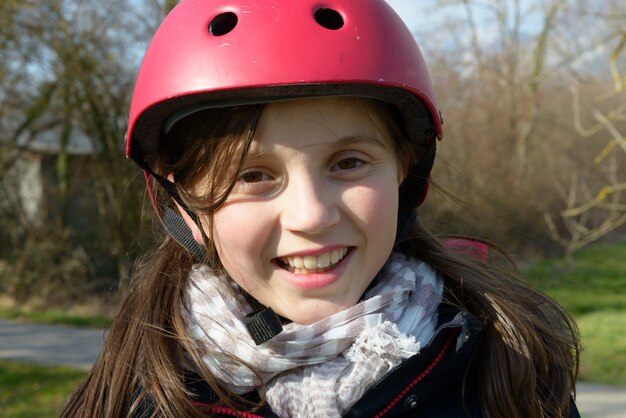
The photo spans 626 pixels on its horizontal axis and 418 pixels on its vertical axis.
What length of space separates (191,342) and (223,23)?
2.65 feet

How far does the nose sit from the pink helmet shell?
0.21 meters

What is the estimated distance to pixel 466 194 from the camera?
12.8 m

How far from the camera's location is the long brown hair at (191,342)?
168 cm

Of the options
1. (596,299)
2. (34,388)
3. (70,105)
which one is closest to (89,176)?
(70,105)

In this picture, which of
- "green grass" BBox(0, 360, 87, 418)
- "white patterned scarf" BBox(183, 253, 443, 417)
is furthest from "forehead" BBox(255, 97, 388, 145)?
"green grass" BBox(0, 360, 87, 418)

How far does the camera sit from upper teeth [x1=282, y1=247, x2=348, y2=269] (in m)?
1.66

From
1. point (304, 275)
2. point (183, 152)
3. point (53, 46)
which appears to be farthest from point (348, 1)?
point (53, 46)

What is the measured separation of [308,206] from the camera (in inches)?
61.9

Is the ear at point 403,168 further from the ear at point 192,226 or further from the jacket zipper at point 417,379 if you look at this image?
the ear at point 192,226

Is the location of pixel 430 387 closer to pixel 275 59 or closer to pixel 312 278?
pixel 312 278

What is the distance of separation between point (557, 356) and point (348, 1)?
1100 mm

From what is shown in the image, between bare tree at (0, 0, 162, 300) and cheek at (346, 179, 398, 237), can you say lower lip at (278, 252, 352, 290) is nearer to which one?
cheek at (346, 179, 398, 237)

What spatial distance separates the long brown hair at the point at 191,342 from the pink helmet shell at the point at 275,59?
6 centimetres

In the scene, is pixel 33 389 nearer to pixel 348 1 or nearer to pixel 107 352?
pixel 107 352
